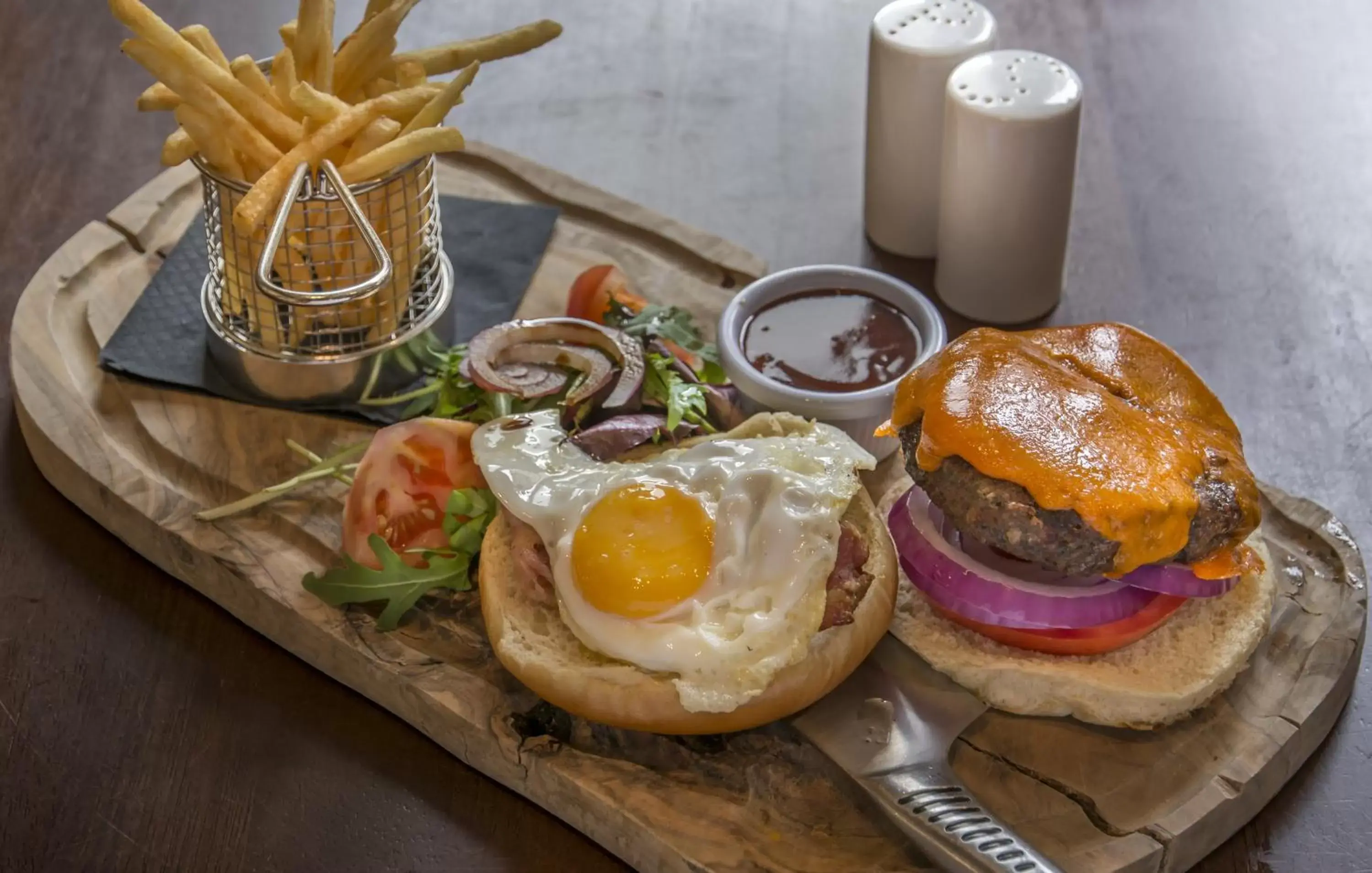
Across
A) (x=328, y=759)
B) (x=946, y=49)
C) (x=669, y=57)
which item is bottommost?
(x=328, y=759)

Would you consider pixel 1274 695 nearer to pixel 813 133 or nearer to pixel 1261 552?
pixel 1261 552

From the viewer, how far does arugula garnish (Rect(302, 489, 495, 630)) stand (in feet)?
9.51

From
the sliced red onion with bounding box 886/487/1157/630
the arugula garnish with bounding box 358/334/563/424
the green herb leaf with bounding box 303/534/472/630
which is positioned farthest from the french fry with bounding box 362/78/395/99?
the sliced red onion with bounding box 886/487/1157/630

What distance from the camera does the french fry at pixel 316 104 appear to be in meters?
3.02

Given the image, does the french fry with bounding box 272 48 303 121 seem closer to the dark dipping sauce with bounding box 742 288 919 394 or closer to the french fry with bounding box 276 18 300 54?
the french fry with bounding box 276 18 300 54

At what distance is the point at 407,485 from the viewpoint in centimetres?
307

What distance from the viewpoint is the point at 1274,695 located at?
9.17 feet

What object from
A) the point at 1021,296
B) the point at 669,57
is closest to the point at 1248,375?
the point at 1021,296

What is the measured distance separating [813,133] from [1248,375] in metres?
1.56

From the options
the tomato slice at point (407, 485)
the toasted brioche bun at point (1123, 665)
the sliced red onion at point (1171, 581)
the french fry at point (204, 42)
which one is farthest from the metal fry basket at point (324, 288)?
the sliced red onion at point (1171, 581)

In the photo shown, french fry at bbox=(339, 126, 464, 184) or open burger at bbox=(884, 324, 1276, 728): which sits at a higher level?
A: french fry at bbox=(339, 126, 464, 184)

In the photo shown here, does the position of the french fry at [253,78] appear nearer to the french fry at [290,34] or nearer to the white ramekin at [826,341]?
the french fry at [290,34]

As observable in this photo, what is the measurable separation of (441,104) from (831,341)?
1001 millimetres

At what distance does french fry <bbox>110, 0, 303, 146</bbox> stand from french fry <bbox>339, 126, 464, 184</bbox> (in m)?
0.17
